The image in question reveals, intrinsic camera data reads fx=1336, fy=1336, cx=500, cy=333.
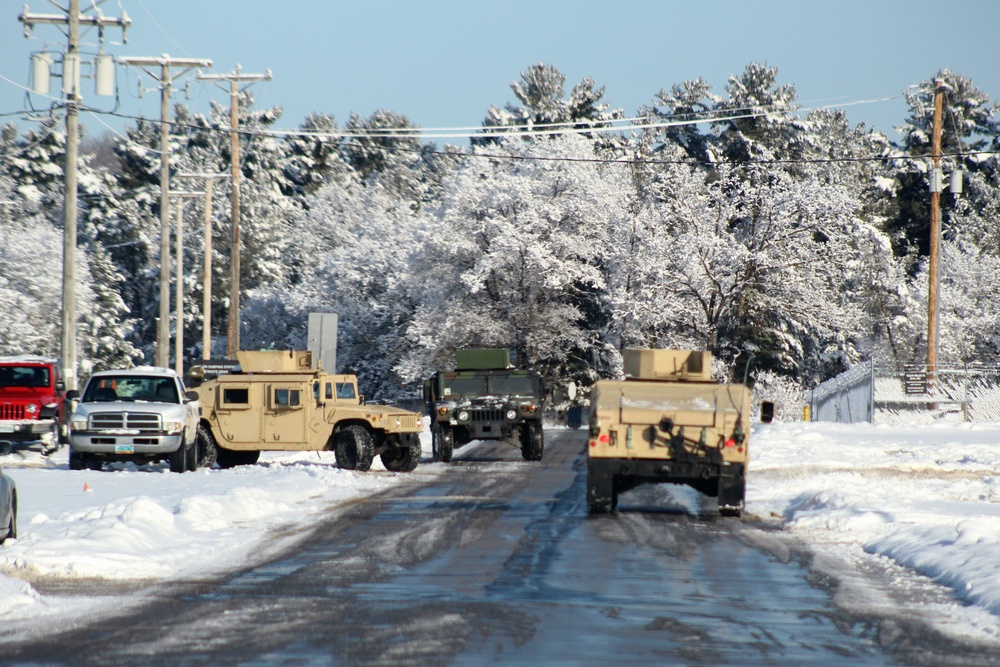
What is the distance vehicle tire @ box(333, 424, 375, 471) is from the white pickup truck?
2.91m

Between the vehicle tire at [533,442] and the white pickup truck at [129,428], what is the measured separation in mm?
8886

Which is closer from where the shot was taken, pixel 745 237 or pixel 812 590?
pixel 812 590

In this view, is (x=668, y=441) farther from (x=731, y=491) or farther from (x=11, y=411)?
(x=11, y=411)

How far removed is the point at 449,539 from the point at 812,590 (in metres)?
4.70

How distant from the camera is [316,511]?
59.8 ft

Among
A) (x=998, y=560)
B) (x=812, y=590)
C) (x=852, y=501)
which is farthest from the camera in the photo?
(x=852, y=501)

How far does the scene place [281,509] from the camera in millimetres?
18297

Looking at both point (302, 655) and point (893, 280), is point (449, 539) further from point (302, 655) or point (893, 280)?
point (893, 280)

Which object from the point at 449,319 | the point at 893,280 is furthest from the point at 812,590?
the point at 893,280

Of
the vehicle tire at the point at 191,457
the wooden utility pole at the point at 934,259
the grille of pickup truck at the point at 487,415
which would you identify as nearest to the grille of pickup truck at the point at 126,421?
the vehicle tire at the point at 191,457

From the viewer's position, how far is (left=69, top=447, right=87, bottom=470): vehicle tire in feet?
78.8

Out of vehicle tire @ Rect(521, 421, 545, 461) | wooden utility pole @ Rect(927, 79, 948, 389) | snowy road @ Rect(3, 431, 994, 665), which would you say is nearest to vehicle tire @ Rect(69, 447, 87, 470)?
snowy road @ Rect(3, 431, 994, 665)

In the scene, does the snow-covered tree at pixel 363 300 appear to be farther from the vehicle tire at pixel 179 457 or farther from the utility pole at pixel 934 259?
the vehicle tire at pixel 179 457

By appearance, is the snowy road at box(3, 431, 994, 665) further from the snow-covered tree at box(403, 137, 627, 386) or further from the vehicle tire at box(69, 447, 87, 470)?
the snow-covered tree at box(403, 137, 627, 386)
